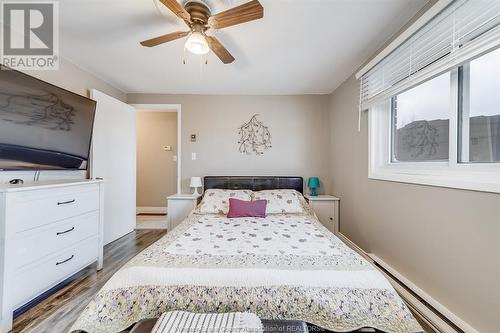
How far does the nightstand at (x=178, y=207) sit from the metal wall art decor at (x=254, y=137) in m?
1.12

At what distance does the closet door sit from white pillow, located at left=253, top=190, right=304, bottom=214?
2.06 m

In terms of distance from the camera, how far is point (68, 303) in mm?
1773

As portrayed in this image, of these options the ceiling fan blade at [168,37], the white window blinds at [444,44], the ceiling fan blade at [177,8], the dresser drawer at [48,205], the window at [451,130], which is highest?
the ceiling fan blade at [177,8]

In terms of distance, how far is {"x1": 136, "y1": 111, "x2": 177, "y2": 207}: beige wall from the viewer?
5055mm

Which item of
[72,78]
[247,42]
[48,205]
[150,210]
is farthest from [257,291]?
[150,210]

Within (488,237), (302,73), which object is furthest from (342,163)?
(488,237)

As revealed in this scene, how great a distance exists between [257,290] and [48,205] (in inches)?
71.9

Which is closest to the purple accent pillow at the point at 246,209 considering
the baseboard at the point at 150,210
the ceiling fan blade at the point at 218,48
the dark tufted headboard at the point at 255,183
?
the dark tufted headboard at the point at 255,183

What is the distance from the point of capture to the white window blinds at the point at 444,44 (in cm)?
118

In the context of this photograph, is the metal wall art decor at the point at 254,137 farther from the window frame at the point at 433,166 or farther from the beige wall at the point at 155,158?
the beige wall at the point at 155,158

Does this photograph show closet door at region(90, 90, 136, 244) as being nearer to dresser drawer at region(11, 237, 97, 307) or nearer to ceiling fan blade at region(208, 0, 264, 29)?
dresser drawer at region(11, 237, 97, 307)

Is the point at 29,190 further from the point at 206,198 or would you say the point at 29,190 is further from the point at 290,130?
the point at 290,130

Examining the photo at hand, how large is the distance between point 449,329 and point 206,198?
8.19ft

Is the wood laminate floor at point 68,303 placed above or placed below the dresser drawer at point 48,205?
below
